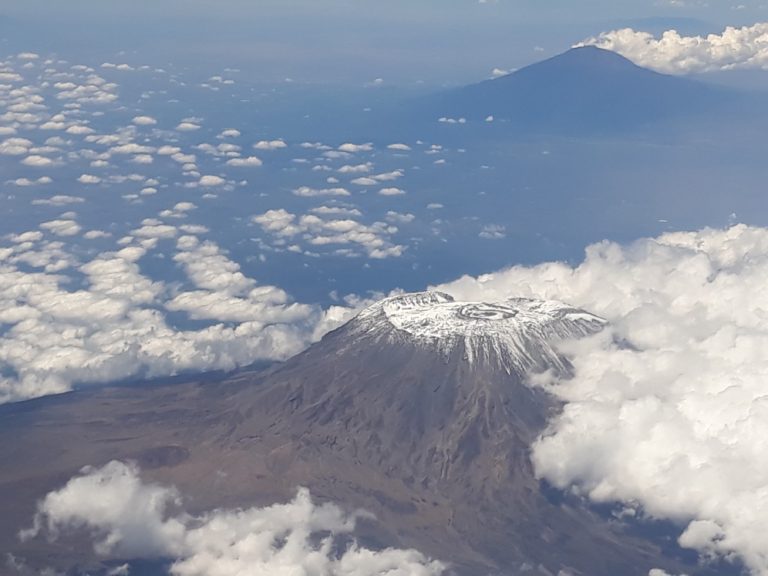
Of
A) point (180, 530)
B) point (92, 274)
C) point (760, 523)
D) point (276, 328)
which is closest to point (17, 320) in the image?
point (92, 274)

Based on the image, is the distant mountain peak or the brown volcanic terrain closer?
the brown volcanic terrain

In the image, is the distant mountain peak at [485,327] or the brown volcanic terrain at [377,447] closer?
the brown volcanic terrain at [377,447]

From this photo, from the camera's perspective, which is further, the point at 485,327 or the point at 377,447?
the point at 485,327

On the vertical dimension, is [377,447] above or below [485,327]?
below

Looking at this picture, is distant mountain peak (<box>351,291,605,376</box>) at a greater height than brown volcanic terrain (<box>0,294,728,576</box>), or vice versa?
distant mountain peak (<box>351,291,605,376</box>)
